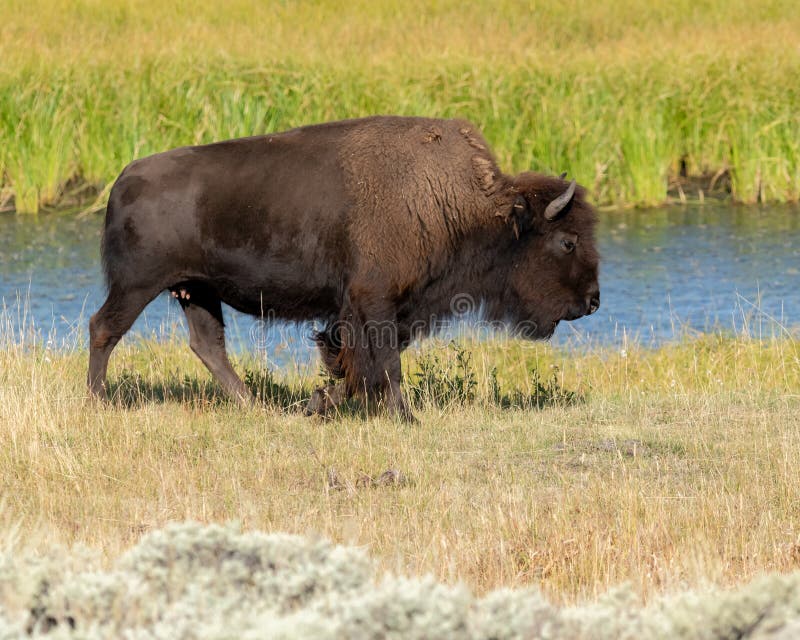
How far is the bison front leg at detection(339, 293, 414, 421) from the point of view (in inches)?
319

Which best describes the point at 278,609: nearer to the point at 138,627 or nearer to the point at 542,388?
the point at 138,627

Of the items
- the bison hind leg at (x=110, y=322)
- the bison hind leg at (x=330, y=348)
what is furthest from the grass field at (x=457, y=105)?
the bison hind leg at (x=110, y=322)

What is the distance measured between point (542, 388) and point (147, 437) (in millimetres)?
3057

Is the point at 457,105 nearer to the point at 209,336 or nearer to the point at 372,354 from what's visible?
the point at 209,336

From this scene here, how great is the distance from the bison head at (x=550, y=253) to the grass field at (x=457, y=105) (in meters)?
9.57

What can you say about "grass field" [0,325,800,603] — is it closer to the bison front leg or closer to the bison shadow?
the bison shadow

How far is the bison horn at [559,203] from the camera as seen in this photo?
8.52m

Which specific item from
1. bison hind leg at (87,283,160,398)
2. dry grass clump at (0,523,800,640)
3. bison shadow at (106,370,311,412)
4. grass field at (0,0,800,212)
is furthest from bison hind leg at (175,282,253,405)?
grass field at (0,0,800,212)

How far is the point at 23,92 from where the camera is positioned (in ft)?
60.6

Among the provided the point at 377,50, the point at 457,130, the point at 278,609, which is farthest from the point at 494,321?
the point at 377,50

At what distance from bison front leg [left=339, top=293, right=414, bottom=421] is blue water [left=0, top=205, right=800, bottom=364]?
3.10 metres

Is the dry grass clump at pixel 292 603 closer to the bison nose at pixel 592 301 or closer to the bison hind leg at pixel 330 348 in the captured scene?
the bison hind leg at pixel 330 348

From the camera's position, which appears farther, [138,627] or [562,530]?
[562,530]

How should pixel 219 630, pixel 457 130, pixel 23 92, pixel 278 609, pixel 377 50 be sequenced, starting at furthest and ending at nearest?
pixel 377 50
pixel 23 92
pixel 457 130
pixel 278 609
pixel 219 630
